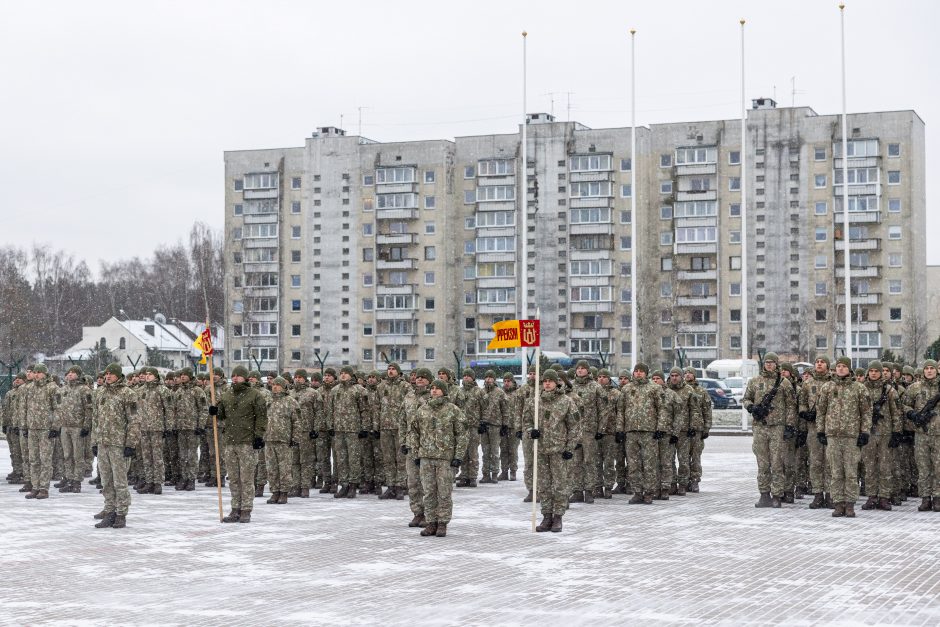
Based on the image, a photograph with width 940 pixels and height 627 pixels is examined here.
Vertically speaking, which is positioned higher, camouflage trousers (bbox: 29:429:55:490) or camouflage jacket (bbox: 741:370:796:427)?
camouflage jacket (bbox: 741:370:796:427)

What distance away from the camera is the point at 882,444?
719 inches

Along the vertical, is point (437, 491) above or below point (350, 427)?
below

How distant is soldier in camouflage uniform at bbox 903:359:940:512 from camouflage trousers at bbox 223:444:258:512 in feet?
30.7

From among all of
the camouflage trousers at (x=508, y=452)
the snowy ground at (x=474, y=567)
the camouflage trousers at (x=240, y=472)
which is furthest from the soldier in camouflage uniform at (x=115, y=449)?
the camouflage trousers at (x=508, y=452)

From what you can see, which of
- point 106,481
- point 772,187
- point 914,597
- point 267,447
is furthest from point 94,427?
point 772,187

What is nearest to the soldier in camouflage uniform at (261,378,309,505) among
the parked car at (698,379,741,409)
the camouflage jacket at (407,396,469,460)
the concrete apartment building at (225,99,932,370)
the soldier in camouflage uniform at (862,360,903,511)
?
the camouflage jacket at (407,396,469,460)

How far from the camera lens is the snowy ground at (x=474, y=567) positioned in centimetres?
1063

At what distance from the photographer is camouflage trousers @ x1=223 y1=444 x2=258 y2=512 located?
55.5ft

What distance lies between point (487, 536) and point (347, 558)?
241cm

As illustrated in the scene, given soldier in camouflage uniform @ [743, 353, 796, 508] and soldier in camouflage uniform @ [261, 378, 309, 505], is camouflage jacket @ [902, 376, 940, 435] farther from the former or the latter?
soldier in camouflage uniform @ [261, 378, 309, 505]

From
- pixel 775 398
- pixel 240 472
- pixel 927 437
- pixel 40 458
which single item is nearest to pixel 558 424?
pixel 775 398

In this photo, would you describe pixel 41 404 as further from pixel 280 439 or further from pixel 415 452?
pixel 415 452

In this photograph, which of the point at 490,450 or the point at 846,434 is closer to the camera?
the point at 846,434

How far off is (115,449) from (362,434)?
487cm
